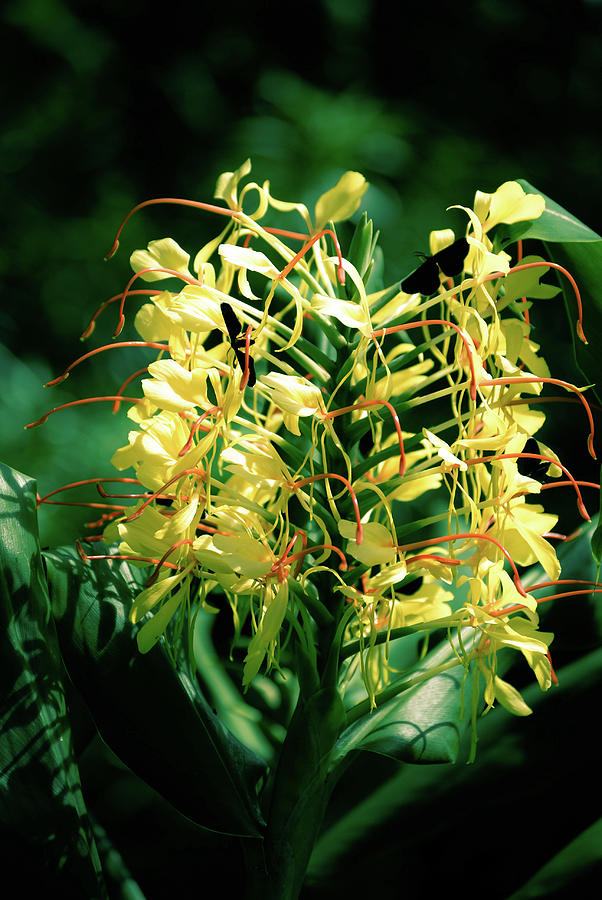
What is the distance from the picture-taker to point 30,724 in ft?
1.23

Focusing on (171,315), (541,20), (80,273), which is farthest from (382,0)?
(171,315)

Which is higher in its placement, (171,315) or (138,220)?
(138,220)

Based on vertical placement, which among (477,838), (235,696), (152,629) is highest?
(152,629)

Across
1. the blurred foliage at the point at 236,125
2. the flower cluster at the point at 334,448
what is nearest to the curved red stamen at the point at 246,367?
the flower cluster at the point at 334,448

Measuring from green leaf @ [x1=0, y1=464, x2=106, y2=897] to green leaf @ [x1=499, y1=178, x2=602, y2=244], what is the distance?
26 centimetres

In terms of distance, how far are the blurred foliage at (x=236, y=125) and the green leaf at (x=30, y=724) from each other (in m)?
0.47

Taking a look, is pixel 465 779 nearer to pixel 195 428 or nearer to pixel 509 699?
pixel 509 699

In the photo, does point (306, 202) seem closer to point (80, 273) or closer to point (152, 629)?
point (80, 273)

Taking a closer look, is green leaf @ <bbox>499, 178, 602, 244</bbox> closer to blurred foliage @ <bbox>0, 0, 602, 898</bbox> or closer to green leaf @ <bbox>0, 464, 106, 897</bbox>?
green leaf @ <bbox>0, 464, 106, 897</bbox>

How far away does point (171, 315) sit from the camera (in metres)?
0.33

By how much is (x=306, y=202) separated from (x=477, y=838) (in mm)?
625

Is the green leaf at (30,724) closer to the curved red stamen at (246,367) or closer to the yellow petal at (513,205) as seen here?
→ the curved red stamen at (246,367)

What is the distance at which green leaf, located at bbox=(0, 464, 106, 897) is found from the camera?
37 centimetres

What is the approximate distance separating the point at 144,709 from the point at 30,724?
5cm
